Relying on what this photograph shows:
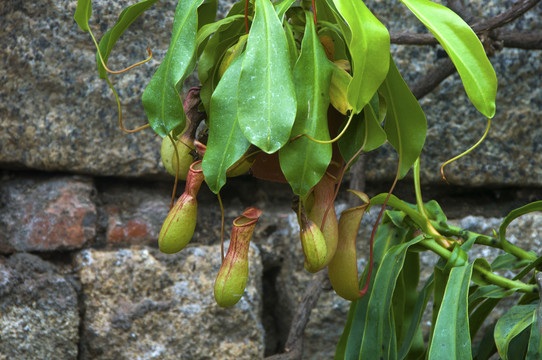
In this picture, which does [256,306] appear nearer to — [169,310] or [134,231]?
[169,310]

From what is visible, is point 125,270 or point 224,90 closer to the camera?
point 224,90

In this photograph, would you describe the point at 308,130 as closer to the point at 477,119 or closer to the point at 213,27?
the point at 213,27

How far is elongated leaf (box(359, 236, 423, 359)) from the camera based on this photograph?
84 centimetres

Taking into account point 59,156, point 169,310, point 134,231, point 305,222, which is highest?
point 305,222

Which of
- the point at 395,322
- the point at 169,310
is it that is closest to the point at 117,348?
the point at 169,310

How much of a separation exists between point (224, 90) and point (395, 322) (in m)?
0.52

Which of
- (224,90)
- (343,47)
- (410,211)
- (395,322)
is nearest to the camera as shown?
(224,90)

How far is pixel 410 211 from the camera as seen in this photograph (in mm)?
839

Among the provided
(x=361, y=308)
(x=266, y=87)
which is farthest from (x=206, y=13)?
(x=361, y=308)

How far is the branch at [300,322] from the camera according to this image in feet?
3.40

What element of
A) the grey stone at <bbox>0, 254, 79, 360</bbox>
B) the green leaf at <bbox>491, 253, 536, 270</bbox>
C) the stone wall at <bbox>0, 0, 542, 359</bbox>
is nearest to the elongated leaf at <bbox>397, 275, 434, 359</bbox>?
the green leaf at <bbox>491, 253, 536, 270</bbox>

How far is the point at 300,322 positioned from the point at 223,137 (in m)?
0.53

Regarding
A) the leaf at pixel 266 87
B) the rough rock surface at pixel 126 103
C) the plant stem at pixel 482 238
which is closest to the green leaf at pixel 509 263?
the plant stem at pixel 482 238

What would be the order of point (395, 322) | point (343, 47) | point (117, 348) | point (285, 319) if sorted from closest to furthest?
point (343, 47)
point (395, 322)
point (117, 348)
point (285, 319)
